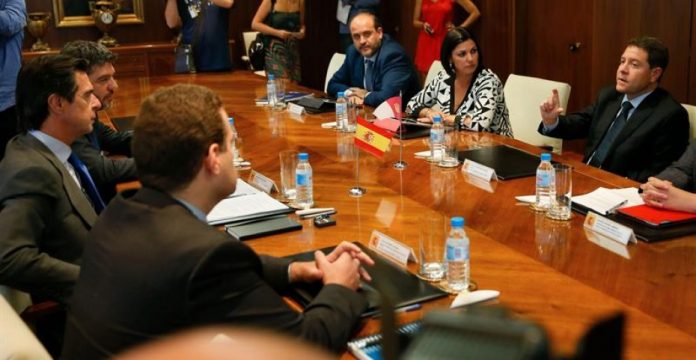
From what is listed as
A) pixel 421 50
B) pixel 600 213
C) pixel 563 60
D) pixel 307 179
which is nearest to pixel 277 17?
pixel 421 50

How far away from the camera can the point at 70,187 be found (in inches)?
88.7

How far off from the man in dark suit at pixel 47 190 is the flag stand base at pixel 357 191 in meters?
0.81

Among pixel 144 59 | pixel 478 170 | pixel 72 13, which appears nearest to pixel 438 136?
pixel 478 170

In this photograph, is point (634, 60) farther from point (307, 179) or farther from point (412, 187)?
point (307, 179)

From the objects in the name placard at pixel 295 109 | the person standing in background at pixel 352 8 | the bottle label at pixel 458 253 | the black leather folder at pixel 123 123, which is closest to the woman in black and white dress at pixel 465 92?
the name placard at pixel 295 109

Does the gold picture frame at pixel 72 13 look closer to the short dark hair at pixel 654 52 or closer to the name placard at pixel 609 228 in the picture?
the short dark hair at pixel 654 52

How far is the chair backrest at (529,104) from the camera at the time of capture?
13.2 feet

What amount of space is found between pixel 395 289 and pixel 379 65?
3.06 m

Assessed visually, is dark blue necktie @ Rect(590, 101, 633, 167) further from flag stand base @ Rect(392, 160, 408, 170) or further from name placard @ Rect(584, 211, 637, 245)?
name placard @ Rect(584, 211, 637, 245)

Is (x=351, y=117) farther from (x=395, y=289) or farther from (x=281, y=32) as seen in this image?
(x=281, y=32)

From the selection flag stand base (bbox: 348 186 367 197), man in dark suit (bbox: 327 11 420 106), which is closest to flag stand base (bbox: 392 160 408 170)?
flag stand base (bbox: 348 186 367 197)

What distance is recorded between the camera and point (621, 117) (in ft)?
11.3

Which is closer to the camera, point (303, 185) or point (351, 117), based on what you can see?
point (303, 185)

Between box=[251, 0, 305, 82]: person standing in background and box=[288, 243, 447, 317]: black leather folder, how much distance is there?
13.4 feet
